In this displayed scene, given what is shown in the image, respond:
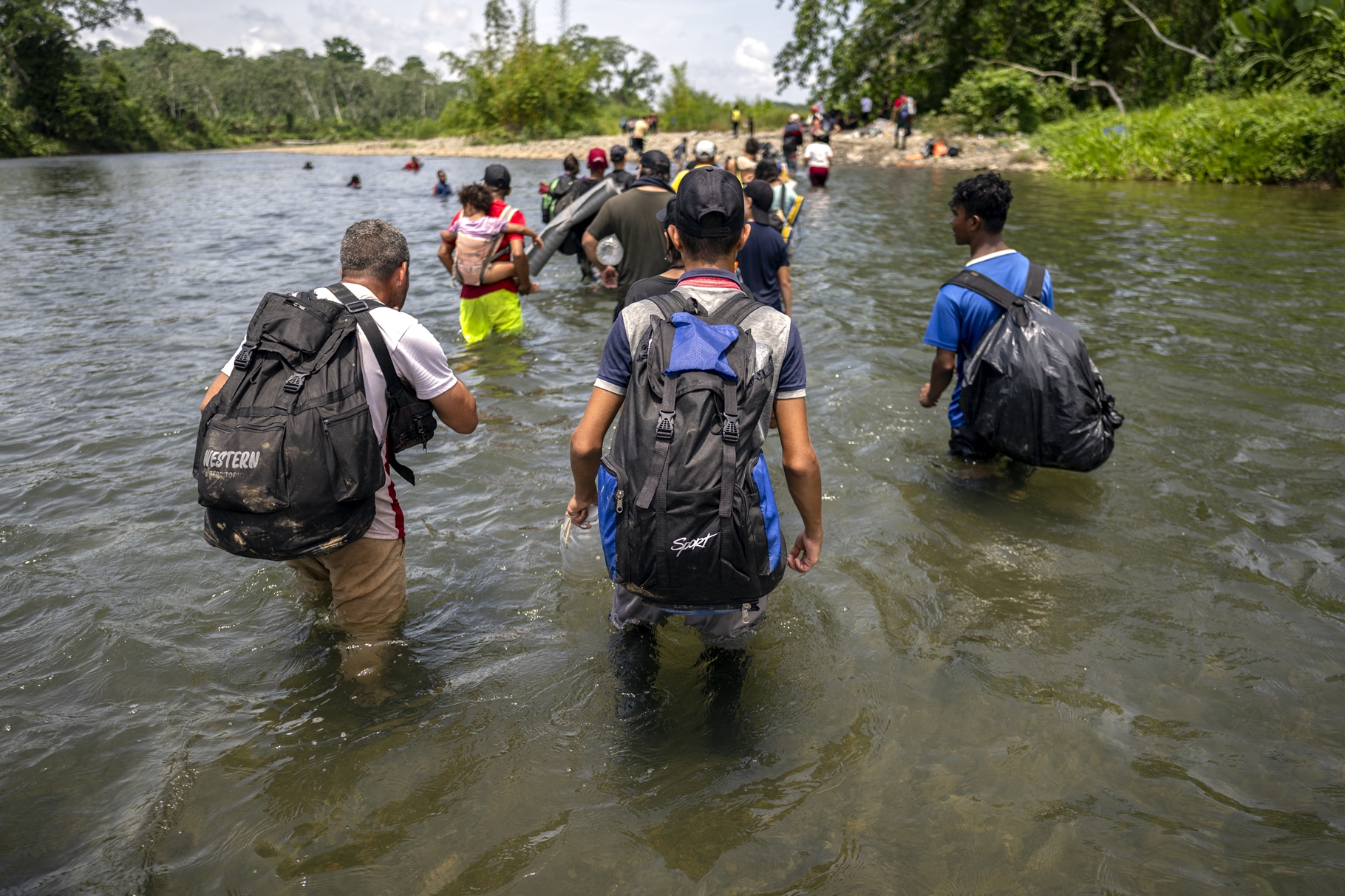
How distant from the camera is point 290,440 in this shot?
2.48 meters

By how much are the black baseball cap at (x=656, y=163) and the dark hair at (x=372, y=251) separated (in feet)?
12.3

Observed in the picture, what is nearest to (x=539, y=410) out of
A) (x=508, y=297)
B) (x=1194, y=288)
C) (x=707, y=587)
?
(x=508, y=297)

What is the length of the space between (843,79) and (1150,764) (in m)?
38.9

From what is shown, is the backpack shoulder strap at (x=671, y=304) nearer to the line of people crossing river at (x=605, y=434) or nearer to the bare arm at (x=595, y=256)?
the line of people crossing river at (x=605, y=434)

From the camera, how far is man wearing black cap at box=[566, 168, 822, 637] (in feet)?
7.82

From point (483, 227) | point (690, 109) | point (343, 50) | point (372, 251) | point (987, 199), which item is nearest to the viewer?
point (372, 251)

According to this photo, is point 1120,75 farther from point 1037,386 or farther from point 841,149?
point 1037,386

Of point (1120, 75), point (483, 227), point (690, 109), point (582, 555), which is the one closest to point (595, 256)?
point (483, 227)

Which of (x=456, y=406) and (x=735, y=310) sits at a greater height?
(x=735, y=310)

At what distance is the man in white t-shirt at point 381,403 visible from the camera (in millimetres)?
2746

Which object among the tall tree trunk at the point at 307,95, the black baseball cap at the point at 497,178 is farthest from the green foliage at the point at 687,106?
the tall tree trunk at the point at 307,95

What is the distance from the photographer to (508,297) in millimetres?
7648

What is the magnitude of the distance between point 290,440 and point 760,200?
4.21 metres

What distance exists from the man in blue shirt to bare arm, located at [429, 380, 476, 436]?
241 centimetres
